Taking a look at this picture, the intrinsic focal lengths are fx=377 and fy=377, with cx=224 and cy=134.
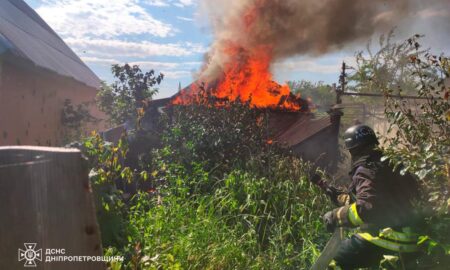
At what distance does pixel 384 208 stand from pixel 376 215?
0.31 ft

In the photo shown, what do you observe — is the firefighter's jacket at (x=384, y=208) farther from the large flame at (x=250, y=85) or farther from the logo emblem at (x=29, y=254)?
the large flame at (x=250, y=85)

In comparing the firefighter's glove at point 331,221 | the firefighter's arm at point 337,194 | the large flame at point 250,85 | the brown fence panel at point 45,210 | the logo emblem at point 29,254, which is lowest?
the firefighter's glove at point 331,221

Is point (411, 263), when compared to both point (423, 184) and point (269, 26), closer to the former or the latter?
point (423, 184)

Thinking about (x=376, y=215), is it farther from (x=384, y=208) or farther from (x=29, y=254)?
(x=29, y=254)

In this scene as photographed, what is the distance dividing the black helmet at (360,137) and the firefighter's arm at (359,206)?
314 mm

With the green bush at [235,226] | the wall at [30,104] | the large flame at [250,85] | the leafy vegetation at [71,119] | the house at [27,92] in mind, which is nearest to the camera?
the green bush at [235,226]

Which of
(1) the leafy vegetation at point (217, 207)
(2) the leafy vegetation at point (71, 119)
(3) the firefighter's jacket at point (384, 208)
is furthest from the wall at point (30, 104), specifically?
(3) the firefighter's jacket at point (384, 208)

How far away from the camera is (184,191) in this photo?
15.0 feet

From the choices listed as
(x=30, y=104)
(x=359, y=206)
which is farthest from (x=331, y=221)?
(x=30, y=104)

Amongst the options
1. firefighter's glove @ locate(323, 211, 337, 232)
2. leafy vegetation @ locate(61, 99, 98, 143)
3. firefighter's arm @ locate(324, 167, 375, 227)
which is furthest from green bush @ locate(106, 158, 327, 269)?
leafy vegetation @ locate(61, 99, 98, 143)

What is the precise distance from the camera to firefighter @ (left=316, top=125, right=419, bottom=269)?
3.24 metres

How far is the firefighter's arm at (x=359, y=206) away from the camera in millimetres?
3258

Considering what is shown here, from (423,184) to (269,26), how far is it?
836 cm

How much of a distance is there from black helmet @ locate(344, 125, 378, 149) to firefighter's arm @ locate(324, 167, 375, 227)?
0.31m
